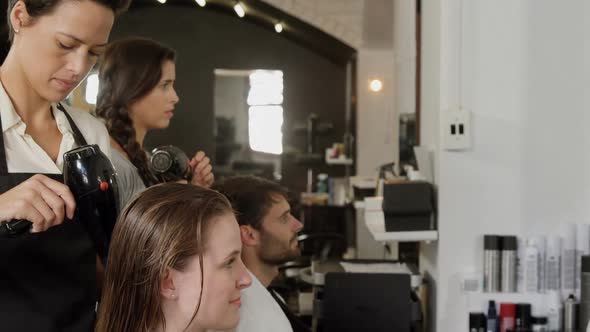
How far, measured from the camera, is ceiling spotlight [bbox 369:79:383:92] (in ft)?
19.6

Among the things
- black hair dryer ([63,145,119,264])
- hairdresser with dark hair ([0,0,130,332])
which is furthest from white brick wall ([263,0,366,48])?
black hair dryer ([63,145,119,264])

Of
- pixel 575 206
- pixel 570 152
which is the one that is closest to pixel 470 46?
pixel 570 152

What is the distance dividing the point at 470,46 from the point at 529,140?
341mm

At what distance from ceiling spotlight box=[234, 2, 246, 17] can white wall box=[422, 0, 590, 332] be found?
4158 millimetres

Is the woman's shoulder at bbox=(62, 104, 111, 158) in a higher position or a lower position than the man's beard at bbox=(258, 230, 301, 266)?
higher

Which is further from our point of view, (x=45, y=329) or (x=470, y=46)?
(x=470, y=46)

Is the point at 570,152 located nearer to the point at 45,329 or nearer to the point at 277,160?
the point at 45,329

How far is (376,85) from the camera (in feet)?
19.6

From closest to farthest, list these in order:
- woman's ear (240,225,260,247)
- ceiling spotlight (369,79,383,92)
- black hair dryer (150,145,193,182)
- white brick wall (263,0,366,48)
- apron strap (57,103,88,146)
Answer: apron strap (57,103,88,146) < black hair dryer (150,145,193,182) < woman's ear (240,225,260,247) < white brick wall (263,0,366,48) < ceiling spotlight (369,79,383,92)

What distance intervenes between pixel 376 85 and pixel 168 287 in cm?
502

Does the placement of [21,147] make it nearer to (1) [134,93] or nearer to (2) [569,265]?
(1) [134,93]

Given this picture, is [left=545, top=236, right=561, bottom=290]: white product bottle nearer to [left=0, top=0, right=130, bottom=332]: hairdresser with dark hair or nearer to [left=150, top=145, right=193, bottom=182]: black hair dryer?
[left=150, top=145, right=193, bottom=182]: black hair dryer

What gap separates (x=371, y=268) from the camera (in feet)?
7.94

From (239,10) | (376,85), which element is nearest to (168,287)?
(376,85)
